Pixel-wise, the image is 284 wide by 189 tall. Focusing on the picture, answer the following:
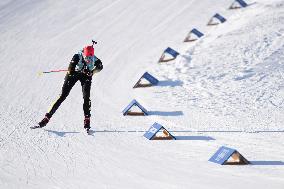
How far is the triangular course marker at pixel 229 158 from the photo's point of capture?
22.5 feet

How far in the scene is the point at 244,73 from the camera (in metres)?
10.3

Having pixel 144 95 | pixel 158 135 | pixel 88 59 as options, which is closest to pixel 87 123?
pixel 88 59

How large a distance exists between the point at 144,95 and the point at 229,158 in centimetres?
327

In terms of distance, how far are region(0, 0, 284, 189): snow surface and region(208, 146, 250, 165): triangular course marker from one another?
96 mm

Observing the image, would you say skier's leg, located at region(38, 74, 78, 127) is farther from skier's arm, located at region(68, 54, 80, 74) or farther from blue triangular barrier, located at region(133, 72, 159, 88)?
blue triangular barrier, located at region(133, 72, 159, 88)

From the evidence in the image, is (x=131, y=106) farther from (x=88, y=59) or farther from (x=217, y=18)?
(x=217, y=18)

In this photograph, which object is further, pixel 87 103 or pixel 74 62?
pixel 87 103

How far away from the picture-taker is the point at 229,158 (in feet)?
22.9

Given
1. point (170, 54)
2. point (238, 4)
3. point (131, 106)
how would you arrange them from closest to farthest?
point (131, 106) → point (170, 54) → point (238, 4)

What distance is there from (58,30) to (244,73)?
631cm

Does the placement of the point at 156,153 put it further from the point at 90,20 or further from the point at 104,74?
the point at 90,20

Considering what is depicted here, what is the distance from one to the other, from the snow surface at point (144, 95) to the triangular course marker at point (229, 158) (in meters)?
0.10

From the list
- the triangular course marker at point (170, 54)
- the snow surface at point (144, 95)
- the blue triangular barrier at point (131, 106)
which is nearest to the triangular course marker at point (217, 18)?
the snow surface at point (144, 95)

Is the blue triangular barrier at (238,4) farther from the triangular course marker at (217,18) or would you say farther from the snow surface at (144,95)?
the triangular course marker at (217,18)
